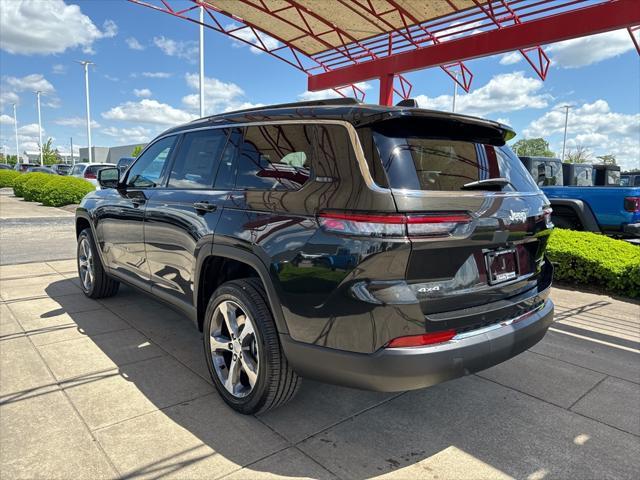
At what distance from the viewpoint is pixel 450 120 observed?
2.44m

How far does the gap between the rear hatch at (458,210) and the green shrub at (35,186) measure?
17.7m

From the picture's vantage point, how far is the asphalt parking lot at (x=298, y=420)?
230 centimetres

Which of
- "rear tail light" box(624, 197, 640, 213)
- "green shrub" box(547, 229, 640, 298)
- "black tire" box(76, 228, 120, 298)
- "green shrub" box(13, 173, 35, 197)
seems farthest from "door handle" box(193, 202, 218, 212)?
"green shrub" box(13, 173, 35, 197)

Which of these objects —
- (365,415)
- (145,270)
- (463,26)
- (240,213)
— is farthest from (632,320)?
(463,26)

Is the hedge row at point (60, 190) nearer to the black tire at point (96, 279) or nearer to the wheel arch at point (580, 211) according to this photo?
the black tire at point (96, 279)

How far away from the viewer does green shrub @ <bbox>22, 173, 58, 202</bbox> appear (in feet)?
55.5

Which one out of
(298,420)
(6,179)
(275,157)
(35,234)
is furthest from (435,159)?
(6,179)

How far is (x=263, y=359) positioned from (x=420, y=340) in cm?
90

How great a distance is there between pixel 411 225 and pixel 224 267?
147cm

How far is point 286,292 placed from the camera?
2322 mm

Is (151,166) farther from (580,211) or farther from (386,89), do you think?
(386,89)

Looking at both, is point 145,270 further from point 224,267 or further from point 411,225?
point 411,225

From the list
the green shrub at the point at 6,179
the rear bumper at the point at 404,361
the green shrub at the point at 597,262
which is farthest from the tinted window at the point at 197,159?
the green shrub at the point at 6,179

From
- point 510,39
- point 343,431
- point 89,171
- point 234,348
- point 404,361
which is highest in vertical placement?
point 510,39
